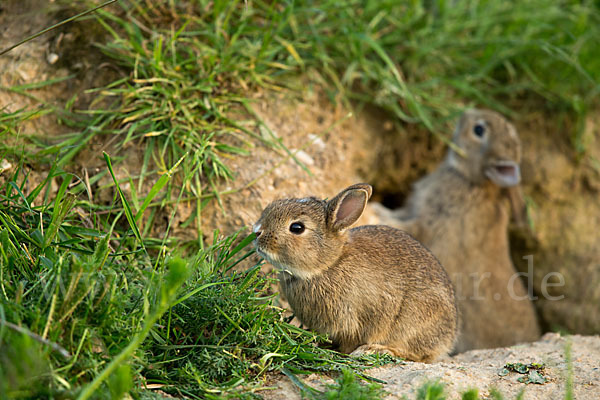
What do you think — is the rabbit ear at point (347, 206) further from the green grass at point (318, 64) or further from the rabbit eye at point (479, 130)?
the rabbit eye at point (479, 130)

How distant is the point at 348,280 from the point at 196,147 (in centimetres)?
148

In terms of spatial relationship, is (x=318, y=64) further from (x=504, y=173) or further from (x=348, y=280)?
(x=348, y=280)

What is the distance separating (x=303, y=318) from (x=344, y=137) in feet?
7.30

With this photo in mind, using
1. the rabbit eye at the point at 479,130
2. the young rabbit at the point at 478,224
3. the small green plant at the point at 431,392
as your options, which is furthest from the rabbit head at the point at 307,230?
the rabbit eye at the point at 479,130

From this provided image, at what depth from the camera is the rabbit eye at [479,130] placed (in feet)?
18.8

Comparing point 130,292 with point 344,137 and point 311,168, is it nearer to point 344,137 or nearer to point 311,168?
point 311,168

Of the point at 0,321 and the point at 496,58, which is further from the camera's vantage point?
the point at 496,58

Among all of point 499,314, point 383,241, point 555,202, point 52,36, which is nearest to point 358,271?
point 383,241

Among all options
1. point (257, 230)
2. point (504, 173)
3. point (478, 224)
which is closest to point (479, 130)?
point (504, 173)

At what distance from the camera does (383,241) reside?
12.5 feet

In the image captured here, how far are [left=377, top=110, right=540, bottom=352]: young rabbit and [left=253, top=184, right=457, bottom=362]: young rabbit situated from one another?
1794 millimetres

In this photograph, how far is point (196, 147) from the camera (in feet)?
13.8

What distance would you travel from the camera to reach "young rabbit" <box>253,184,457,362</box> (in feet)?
11.4

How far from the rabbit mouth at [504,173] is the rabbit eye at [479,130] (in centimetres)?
31
